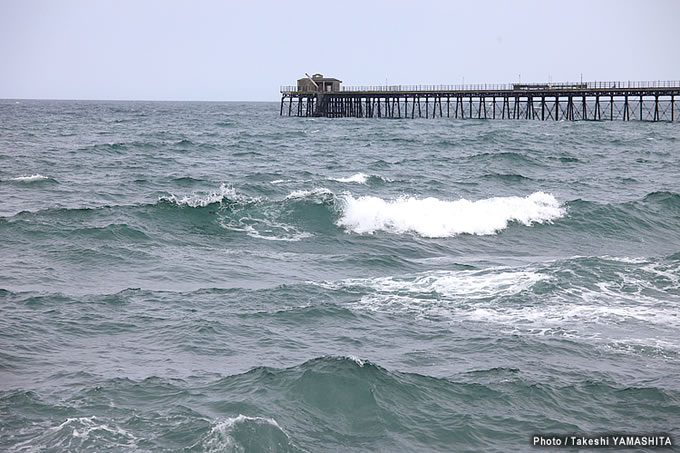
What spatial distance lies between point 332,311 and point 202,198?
46.9 ft

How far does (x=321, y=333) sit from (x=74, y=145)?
4027 cm

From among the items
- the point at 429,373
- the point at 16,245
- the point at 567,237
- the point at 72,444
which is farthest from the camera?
the point at 567,237

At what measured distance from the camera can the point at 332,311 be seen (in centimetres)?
1628

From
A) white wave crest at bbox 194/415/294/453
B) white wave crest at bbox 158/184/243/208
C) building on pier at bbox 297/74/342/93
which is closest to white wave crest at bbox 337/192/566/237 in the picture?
white wave crest at bbox 158/184/243/208

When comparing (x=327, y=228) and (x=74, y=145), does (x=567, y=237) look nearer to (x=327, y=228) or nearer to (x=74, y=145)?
(x=327, y=228)

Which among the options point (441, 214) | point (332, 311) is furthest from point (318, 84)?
point (332, 311)

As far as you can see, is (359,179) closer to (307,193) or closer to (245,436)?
(307,193)

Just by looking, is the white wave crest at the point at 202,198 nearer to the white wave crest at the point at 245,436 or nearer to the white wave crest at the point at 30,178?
the white wave crest at the point at 30,178

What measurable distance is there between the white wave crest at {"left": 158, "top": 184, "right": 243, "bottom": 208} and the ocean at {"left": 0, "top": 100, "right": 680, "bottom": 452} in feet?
0.49

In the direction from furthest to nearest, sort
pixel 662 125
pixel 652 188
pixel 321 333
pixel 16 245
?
pixel 662 125 → pixel 652 188 → pixel 16 245 → pixel 321 333

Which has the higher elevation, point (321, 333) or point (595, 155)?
point (595, 155)

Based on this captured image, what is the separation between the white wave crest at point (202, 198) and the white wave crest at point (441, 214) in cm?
467

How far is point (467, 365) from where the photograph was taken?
13328 mm

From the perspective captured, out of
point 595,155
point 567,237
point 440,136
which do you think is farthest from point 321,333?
point 440,136
